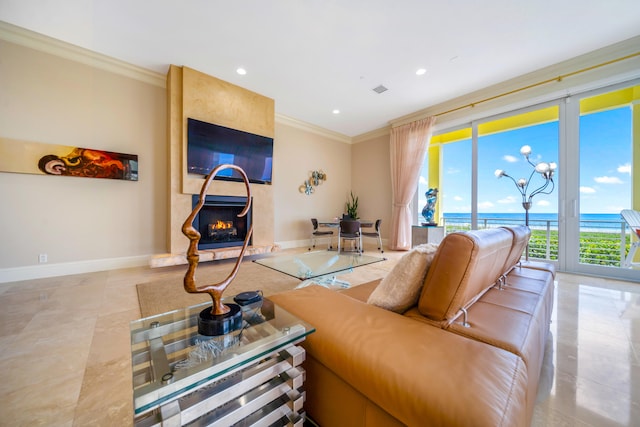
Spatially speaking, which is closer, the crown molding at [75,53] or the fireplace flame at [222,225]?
the crown molding at [75,53]

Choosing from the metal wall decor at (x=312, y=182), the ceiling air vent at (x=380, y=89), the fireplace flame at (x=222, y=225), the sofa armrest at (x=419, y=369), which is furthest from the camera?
the metal wall decor at (x=312, y=182)

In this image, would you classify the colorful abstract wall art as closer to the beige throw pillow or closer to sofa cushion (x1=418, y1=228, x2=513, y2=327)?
the beige throw pillow

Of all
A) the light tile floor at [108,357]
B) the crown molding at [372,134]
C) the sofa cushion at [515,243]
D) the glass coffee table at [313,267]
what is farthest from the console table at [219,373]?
the crown molding at [372,134]

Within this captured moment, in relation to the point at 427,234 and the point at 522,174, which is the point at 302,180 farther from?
the point at 522,174

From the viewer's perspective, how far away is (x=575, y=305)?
2.27 metres

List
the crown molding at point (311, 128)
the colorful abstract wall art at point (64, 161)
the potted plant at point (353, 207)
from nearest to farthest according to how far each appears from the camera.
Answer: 1. the colorful abstract wall art at point (64, 161)
2. the crown molding at point (311, 128)
3. the potted plant at point (353, 207)

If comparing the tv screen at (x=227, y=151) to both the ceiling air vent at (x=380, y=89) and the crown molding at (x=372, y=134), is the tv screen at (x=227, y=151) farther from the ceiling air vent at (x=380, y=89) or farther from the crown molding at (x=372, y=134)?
the crown molding at (x=372, y=134)

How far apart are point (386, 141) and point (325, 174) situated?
5.80 ft

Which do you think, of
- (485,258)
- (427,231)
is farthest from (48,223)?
(427,231)

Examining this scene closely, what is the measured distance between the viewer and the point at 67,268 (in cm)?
303

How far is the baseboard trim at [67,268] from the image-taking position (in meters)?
2.76

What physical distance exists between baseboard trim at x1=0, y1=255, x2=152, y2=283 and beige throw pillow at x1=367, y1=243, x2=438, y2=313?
3914mm

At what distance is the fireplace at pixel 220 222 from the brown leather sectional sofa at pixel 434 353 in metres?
3.09

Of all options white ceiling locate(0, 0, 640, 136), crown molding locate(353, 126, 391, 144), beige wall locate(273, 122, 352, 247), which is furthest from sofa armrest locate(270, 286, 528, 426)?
crown molding locate(353, 126, 391, 144)
